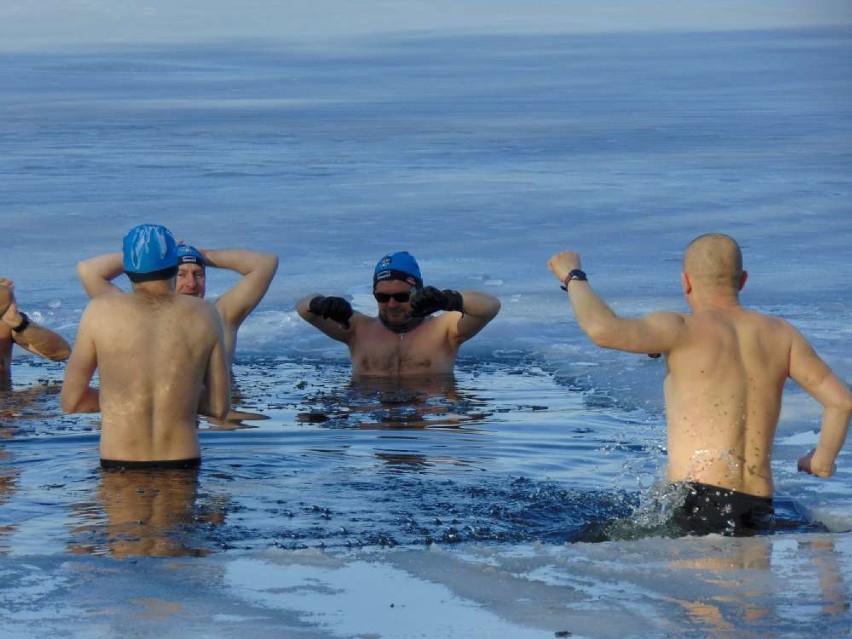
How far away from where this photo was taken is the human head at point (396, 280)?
9.89 metres

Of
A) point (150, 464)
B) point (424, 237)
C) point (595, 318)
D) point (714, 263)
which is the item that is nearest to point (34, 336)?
point (150, 464)

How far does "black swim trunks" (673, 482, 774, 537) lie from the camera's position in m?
6.26

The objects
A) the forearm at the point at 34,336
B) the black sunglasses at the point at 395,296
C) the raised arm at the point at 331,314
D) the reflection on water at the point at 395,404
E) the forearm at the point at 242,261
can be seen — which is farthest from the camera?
the black sunglasses at the point at 395,296

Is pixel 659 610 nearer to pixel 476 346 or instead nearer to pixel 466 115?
pixel 476 346

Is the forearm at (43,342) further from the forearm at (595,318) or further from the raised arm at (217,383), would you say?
the forearm at (595,318)

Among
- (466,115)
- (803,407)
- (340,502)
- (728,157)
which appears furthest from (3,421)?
(466,115)

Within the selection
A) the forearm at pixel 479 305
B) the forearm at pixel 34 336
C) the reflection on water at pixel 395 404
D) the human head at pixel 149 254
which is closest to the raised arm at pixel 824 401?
the human head at pixel 149 254

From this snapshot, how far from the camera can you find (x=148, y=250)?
6.85 metres

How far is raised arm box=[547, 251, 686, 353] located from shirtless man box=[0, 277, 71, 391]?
13.2 feet

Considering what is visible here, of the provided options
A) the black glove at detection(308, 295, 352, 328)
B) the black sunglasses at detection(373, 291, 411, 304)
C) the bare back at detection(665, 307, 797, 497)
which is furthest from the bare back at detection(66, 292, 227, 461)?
→ the black sunglasses at detection(373, 291, 411, 304)

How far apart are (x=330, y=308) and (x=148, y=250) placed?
3.19m

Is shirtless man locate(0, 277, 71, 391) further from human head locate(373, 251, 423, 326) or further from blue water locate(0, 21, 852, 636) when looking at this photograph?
human head locate(373, 251, 423, 326)

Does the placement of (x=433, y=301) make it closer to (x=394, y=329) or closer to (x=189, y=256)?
(x=394, y=329)

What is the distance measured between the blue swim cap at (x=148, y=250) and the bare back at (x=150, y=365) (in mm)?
145
